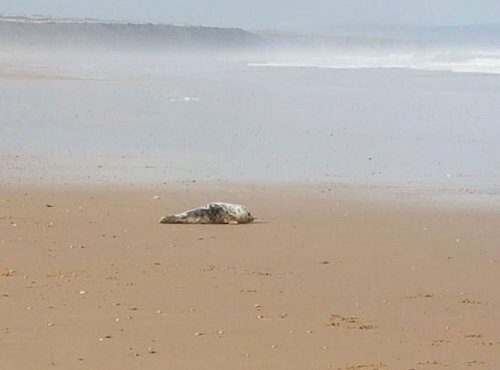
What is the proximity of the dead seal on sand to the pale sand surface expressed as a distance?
0.55 feet

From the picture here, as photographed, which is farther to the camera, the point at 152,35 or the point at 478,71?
the point at 152,35

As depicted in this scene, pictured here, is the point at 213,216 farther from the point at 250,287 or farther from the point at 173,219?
the point at 250,287

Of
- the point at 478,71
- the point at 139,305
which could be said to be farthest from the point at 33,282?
the point at 478,71

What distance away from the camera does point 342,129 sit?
20.5m

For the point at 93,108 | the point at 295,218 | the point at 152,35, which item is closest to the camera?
the point at 295,218

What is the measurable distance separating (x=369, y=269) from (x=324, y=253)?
68 centimetres

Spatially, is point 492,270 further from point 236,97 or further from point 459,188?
point 236,97

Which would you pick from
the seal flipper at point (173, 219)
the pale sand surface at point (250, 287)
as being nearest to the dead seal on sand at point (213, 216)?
the seal flipper at point (173, 219)

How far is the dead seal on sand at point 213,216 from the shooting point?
11289mm

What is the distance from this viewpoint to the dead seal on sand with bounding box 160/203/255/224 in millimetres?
11289

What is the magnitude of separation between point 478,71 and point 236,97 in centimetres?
1872

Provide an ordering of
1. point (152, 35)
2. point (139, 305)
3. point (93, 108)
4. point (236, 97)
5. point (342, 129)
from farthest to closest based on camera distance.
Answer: point (152, 35)
point (236, 97)
point (93, 108)
point (342, 129)
point (139, 305)

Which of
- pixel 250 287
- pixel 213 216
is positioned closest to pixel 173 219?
pixel 213 216

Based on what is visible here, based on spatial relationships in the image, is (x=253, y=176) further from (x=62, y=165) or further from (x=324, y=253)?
(x=324, y=253)
